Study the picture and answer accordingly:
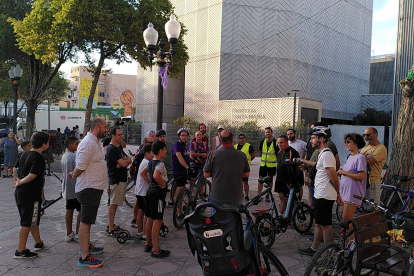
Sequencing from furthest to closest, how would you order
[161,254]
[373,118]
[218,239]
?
[373,118] → [161,254] → [218,239]

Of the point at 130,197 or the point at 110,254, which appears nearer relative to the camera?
the point at 110,254

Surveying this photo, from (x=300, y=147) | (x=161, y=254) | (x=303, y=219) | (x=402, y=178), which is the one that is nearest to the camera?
(x=161, y=254)

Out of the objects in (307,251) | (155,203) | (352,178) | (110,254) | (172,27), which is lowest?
(110,254)

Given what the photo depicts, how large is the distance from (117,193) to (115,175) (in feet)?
1.02

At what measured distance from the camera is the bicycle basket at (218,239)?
287 cm

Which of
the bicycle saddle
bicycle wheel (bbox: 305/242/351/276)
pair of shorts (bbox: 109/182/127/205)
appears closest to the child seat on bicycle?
bicycle wheel (bbox: 305/242/351/276)

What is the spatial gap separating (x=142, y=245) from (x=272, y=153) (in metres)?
4.34

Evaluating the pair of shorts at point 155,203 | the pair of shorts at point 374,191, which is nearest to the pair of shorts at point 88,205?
the pair of shorts at point 155,203

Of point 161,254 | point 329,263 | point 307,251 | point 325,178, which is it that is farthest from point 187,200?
point 329,263

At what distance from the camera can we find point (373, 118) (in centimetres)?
3241

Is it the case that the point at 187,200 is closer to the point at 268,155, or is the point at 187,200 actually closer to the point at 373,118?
the point at 268,155

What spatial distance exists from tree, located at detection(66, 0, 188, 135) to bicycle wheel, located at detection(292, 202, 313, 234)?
37.2 ft

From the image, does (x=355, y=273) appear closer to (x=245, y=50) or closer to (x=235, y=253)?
(x=235, y=253)

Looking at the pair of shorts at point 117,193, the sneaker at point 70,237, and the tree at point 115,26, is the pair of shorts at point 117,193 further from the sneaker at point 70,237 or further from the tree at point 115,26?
the tree at point 115,26
